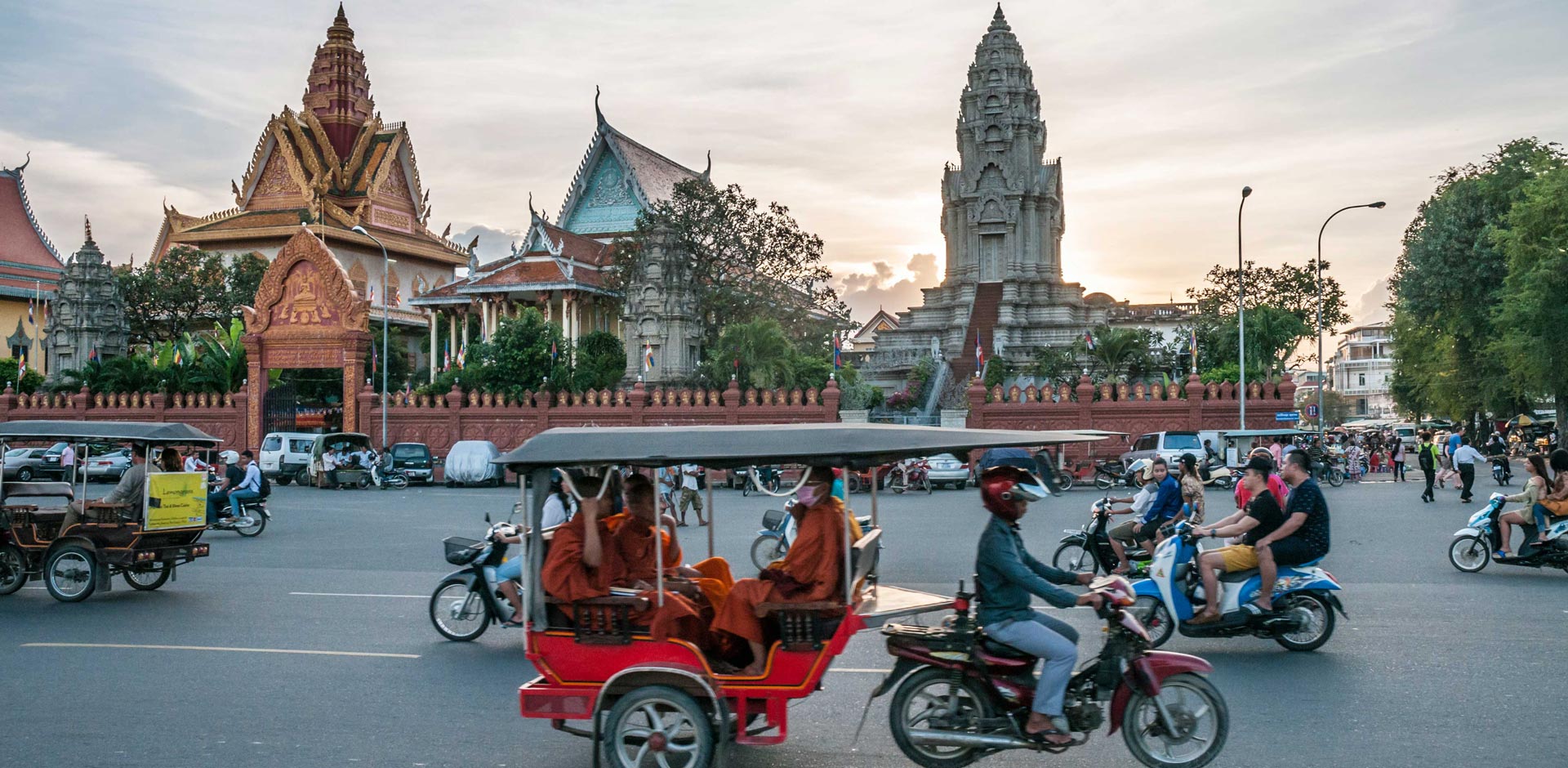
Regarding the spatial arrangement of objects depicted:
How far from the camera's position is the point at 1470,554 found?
41.4ft

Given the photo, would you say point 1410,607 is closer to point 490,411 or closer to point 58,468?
point 490,411

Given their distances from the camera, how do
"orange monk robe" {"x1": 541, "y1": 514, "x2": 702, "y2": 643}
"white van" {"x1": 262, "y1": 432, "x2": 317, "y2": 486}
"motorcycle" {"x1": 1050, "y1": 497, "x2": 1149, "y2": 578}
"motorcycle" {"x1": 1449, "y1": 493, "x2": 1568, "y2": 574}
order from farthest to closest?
"white van" {"x1": 262, "y1": 432, "x2": 317, "y2": 486}, "motorcycle" {"x1": 1449, "y1": 493, "x2": 1568, "y2": 574}, "motorcycle" {"x1": 1050, "y1": 497, "x2": 1149, "y2": 578}, "orange monk robe" {"x1": 541, "y1": 514, "x2": 702, "y2": 643}

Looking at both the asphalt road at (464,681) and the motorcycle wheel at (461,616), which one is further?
the motorcycle wheel at (461,616)

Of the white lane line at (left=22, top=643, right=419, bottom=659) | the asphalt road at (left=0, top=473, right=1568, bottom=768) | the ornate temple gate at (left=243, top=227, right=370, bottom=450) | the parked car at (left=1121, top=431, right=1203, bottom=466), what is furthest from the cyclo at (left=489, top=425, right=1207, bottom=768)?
the ornate temple gate at (left=243, top=227, right=370, bottom=450)

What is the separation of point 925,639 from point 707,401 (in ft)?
96.5

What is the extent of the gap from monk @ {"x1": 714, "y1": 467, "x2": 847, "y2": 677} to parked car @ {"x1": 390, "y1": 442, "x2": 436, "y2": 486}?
27.8 meters

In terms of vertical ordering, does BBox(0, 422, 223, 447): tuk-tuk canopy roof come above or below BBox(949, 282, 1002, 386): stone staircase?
below

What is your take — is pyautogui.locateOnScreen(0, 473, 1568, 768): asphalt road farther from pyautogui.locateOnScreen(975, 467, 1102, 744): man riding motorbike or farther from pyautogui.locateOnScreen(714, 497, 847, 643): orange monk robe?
pyautogui.locateOnScreen(714, 497, 847, 643): orange monk robe

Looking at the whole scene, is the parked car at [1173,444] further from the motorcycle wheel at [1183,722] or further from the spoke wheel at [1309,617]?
the motorcycle wheel at [1183,722]

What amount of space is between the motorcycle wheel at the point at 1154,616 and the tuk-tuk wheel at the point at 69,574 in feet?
30.6

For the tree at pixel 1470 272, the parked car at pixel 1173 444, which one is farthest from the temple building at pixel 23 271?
the tree at pixel 1470 272

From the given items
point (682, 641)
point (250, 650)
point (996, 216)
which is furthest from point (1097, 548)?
point (996, 216)

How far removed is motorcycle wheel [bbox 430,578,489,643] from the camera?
9.37 meters

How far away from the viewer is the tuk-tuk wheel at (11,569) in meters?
11.6
